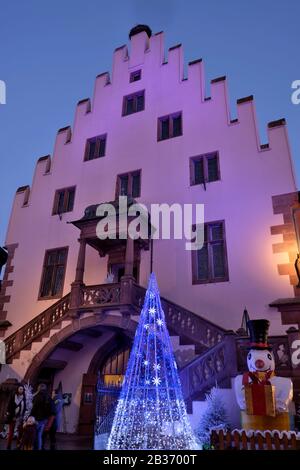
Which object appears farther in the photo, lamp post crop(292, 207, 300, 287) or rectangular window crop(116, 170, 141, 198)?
rectangular window crop(116, 170, 141, 198)

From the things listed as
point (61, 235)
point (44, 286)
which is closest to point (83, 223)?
point (61, 235)

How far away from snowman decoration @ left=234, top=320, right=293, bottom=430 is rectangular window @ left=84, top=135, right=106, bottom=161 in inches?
484

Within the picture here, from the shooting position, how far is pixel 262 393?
6.16 metres

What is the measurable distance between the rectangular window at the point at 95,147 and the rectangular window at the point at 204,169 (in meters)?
4.97

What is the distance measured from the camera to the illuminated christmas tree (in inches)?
286

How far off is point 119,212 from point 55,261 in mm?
4473

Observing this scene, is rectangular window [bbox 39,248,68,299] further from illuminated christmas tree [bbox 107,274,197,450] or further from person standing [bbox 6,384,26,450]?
illuminated christmas tree [bbox 107,274,197,450]

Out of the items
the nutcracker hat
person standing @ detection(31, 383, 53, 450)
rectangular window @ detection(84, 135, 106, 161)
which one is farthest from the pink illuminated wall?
person standing @ detection(31, 383, 53, 450)

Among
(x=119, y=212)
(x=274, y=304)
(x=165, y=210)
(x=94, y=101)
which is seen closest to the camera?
(x=274, y=304)

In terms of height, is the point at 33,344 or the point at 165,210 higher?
the point at 165,210

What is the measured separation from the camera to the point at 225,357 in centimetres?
796

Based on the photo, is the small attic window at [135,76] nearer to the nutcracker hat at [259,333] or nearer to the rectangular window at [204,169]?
the rectangular window at [204,169]

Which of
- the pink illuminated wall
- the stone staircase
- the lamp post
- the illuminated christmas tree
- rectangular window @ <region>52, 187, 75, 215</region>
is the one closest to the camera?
the illuminated christmas tree

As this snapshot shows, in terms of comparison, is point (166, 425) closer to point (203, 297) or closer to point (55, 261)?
point (203, 297)
